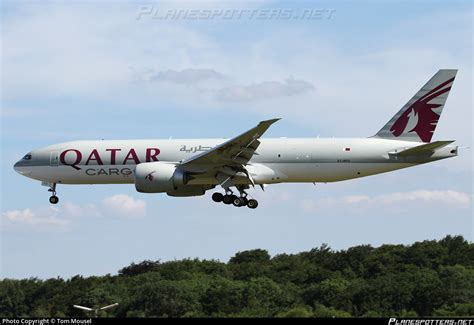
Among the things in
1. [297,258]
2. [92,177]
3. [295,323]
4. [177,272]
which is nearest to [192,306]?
[92,177]

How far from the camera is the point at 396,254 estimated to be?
7944cm

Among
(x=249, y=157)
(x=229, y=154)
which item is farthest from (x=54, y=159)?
(x=249, y=157)

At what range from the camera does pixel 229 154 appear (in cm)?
5328

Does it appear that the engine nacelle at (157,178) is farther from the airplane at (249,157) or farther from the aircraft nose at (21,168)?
the aircraft nose at (21,168)

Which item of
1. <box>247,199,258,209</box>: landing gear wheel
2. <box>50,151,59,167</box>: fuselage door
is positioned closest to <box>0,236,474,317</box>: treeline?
<box>247,199,258,209</box>: landing gear wheel

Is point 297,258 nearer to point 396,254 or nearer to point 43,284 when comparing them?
point 396,254

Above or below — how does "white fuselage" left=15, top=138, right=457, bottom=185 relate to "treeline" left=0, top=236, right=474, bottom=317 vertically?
above

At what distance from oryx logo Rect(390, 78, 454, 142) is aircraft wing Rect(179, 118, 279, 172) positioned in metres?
8.13

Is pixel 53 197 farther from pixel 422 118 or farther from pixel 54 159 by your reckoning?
pixel 422 118

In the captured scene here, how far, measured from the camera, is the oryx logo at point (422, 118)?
55.9 meters

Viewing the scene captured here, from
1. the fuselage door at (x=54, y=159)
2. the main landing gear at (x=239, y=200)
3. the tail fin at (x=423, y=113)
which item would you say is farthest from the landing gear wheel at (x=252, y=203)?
the fuselage door at (x=54, y=159)

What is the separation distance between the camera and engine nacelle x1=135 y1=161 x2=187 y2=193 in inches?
2115

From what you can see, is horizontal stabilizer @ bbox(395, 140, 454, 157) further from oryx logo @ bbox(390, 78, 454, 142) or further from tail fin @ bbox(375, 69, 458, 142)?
oryx logo @ bbox(390, 78, 454, 142)

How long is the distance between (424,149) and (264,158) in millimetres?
8162
